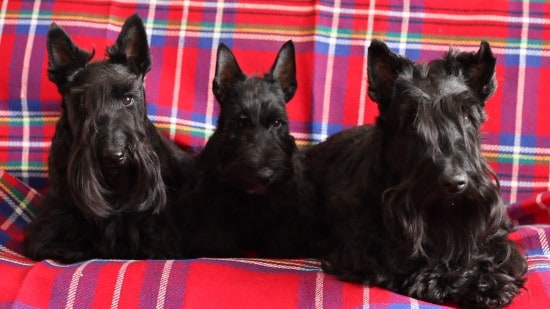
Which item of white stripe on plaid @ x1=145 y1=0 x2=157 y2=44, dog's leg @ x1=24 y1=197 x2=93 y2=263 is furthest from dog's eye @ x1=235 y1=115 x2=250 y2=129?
white stripe on plaid @ x1=145 y1=0 x2=157 y2=44

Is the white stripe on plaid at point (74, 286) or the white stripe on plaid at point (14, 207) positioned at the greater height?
the white stripe on plaid at point (14, 207)

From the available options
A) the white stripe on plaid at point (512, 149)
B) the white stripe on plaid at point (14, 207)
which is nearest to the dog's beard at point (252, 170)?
the white stripe on plaid at point (14, 207)

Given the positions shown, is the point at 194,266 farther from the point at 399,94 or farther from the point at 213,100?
the point at 213,100

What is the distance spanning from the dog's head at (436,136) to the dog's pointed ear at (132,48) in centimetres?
87

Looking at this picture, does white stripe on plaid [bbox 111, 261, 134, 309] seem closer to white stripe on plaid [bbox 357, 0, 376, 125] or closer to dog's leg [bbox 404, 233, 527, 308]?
dog's leg [bbox 404, 233, 527, 308]

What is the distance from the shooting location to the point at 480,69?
2150 mm

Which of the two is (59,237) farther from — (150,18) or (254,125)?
(150,18)

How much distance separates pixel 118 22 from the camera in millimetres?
3221

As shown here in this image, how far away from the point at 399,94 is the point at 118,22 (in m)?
1.65

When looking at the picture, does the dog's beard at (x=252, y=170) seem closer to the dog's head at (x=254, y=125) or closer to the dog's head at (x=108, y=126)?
the dog's head at (x=254, y=125)

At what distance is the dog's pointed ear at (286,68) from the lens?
8.77 feet

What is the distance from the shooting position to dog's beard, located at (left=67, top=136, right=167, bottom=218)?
2.24 meters

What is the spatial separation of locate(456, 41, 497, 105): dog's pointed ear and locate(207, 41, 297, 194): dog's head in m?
0.73

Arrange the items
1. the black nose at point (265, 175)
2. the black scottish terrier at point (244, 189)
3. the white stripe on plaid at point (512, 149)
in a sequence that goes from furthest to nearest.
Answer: the white stripe on plaid at point (512, 149) → the black scottish terrier at point (244, 189) → the black nose at point (265, 175)
